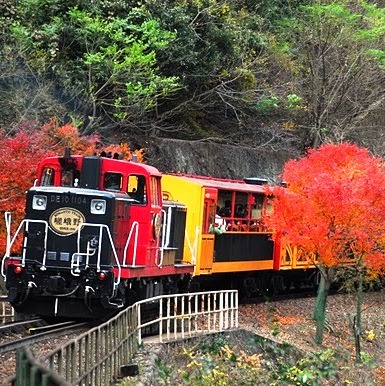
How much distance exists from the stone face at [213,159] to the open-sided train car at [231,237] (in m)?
6.69

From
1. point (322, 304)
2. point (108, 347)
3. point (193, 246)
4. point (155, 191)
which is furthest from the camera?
point (322, 304)

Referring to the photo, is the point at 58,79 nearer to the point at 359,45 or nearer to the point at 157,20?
the point at 157,20

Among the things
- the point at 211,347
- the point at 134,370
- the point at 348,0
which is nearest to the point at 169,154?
the point at 348,0

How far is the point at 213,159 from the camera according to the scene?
1548 inches

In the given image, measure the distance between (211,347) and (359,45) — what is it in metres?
27.1

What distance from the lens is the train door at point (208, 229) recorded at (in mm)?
23516

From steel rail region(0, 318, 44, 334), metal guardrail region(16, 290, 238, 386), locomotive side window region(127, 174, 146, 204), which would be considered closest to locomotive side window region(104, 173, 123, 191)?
locomotive side window region(127, 174, 146, 204)

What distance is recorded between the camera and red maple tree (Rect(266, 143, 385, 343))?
23.3 m

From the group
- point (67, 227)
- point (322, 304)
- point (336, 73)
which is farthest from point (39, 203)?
point (336, 73)

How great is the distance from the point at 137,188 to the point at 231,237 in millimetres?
7624

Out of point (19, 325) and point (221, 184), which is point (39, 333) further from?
point (221, 184)

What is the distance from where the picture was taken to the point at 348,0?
45.5 metres

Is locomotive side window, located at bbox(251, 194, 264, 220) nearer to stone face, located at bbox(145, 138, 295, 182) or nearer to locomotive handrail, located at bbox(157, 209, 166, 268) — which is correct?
locomotive handrail, located at bbox(157, 209, 166, 268)

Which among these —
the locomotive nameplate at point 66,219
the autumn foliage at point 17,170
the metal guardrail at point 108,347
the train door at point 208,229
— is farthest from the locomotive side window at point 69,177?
the train door at point 208,229
